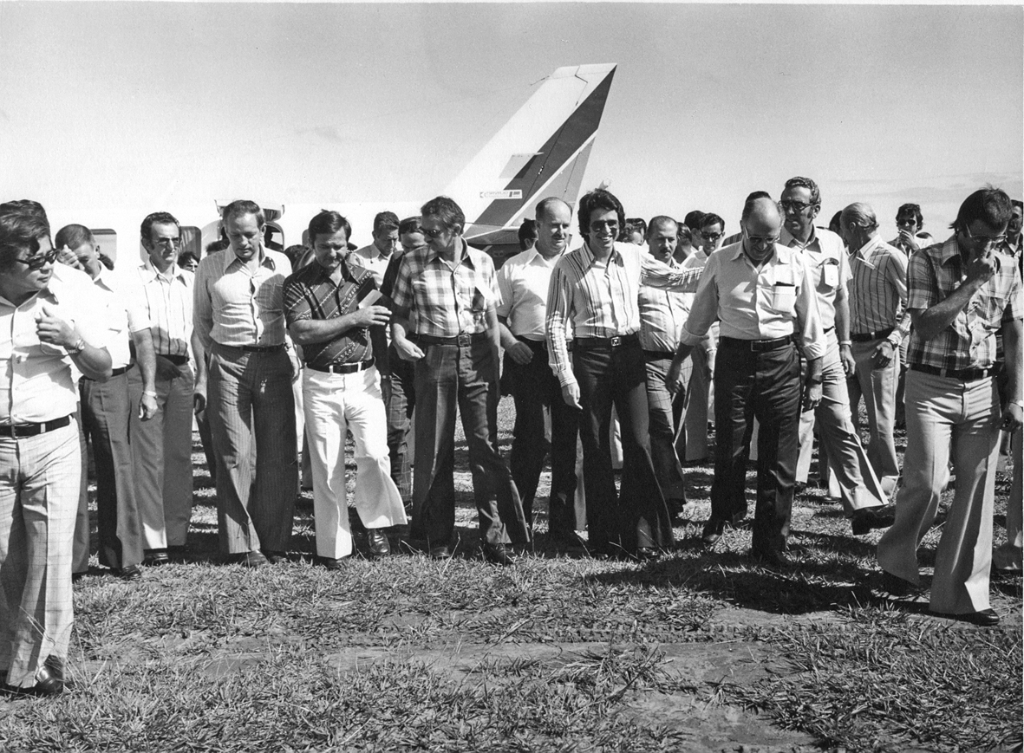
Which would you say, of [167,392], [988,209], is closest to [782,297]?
[988,209]

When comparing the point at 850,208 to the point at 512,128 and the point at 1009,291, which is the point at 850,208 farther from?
the point at 512,128

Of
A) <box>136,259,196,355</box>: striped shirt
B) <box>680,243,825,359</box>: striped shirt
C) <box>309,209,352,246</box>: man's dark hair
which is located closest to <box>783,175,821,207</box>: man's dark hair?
<box>680,243,825,359</box>: striped shirt

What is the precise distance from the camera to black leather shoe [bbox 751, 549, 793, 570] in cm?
543

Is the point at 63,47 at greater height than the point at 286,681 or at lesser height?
greater

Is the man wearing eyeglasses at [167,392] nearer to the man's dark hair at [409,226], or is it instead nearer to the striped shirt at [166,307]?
the striped shirt at [166,307]

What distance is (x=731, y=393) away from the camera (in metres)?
5.59

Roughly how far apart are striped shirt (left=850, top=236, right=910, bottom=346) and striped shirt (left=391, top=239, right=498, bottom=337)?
2999 millimetres

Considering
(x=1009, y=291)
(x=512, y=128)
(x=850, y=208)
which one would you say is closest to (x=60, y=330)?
(x=1009, y=291)

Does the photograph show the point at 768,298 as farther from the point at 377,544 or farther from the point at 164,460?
the point at 164,460

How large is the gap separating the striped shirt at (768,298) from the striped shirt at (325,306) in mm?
2054

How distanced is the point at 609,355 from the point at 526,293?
111 cm

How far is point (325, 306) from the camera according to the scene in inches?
223

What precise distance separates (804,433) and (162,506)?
419cm

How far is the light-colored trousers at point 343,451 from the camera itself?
564 cm
